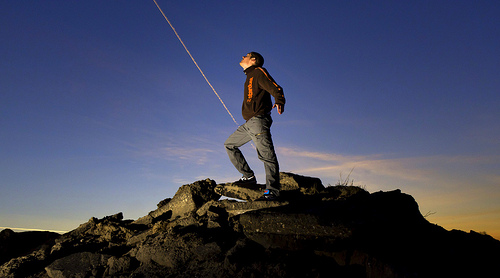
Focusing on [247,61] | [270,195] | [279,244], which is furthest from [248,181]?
[279,244]

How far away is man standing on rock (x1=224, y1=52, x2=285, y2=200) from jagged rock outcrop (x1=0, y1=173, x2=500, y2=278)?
542mm

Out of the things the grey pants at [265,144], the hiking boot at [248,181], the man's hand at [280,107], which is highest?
the man's hand at [280,107]

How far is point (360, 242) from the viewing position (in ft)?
Answer: 15.5

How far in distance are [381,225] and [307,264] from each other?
1.49 meters

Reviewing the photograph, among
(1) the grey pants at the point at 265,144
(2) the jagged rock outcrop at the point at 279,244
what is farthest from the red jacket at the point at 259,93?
(2) the jagged rock outcrop at the point at 279,244

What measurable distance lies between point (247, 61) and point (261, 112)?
1098mm

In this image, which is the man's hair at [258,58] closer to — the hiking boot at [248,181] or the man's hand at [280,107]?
the man's hand at [280,107]

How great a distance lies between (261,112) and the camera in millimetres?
6664

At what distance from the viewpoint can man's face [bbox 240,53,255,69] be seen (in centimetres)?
705

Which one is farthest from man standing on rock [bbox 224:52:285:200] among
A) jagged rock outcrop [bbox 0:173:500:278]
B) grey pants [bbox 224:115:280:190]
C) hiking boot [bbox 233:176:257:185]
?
hiking boot [bbox 233:176:257:185]

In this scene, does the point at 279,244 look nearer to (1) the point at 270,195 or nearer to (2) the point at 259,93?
(1) the point at 270,195

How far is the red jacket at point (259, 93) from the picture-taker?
21.3ft

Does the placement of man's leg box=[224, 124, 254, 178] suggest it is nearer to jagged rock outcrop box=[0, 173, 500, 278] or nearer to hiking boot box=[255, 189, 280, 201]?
jagged rock outcrop box=[0, 173, 500, 278]

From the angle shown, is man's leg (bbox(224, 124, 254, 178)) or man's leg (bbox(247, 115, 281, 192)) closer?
man's leg (bbox(247, 115, 281, 192))
